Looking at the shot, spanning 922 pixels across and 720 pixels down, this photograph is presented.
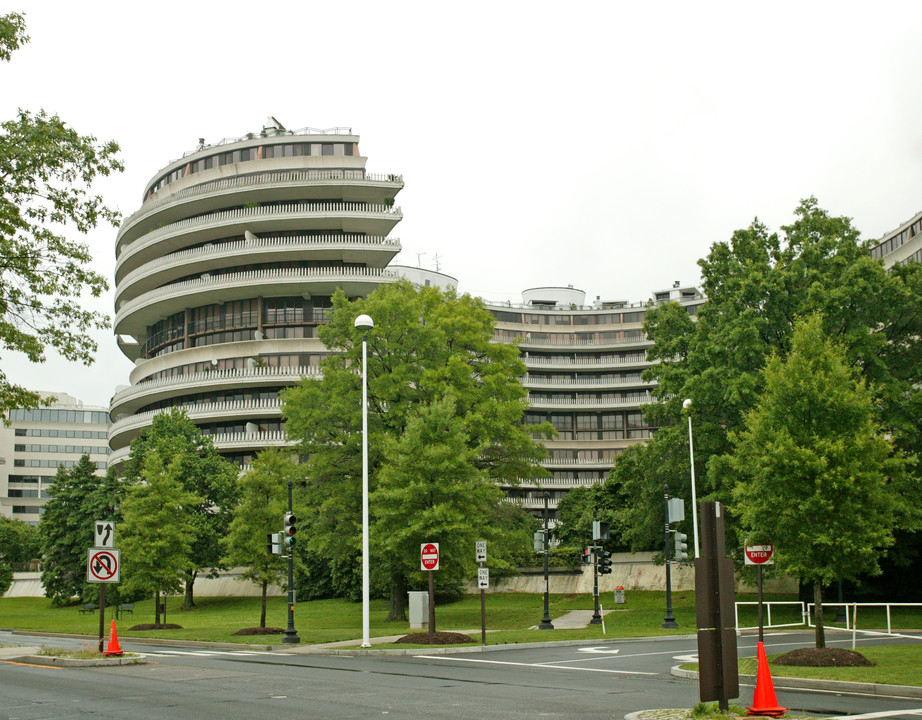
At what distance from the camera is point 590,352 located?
10400cm

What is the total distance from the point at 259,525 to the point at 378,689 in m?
19.7

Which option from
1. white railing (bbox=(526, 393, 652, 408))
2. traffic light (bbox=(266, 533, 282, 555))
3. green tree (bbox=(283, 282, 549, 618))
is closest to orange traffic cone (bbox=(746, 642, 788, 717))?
traffic light (bbox=(266, 533, 282, 555))

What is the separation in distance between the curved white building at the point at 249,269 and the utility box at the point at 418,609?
31931 mm

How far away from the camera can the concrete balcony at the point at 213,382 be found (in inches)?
2506

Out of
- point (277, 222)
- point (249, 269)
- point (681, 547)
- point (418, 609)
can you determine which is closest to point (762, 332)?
point (681, 547)

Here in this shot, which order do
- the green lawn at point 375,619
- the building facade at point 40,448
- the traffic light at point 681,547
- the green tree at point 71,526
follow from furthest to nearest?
the building facade at point 40,448 → the green tree at point 71,526 → the traffic light at point 681,547 → the green lawn at point 375,619

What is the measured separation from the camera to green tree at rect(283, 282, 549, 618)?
121 ft

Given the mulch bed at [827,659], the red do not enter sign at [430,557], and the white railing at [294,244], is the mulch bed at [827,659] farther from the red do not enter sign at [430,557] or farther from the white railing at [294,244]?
the white railing at [294,244]

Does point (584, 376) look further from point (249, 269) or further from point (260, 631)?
point (260, 631)

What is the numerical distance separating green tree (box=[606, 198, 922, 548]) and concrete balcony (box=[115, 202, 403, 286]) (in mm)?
28648

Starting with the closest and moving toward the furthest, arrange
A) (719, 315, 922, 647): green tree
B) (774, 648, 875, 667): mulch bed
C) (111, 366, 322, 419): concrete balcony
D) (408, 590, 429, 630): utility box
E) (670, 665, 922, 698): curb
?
(670, 665, 922, 698): curb, (774, 648, 875, 667): mulch bed, (719, 315, 922, 647): green tree, (408, 590, 429, 630): utility box, (111, 366, 322, 419): concrete balcony

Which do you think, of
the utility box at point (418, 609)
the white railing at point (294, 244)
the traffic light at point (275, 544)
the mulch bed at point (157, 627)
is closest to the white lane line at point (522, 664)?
the traffic light at point (275, 544)

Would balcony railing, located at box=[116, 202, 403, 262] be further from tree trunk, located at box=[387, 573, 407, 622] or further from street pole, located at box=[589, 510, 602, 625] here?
street pole, located at box=[589, 510, 602, 625]

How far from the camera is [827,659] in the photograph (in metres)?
17.5
